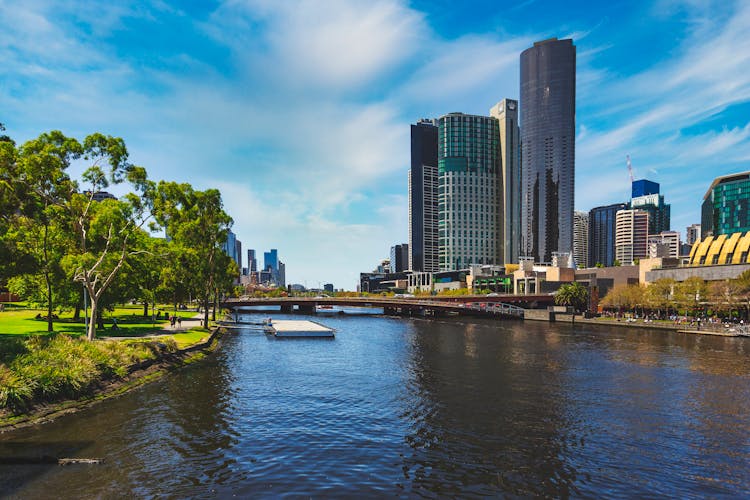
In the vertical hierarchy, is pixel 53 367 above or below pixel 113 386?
above

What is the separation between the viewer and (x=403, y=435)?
30.1 metres

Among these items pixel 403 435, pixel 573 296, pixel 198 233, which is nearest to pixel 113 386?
pixel 403 435

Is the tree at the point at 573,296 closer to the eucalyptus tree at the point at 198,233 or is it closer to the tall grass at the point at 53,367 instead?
the eucalyptus tree at the point at 198,233

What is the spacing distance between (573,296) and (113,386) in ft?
517

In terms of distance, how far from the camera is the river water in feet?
73.3

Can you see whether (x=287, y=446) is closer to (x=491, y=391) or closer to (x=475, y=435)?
(x=475, y=435)

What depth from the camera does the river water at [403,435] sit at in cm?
2234

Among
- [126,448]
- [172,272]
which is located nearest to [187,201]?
[172,272]

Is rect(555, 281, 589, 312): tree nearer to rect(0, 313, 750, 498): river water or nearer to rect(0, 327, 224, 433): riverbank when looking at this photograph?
rect(0, 313, 750, 498): river water

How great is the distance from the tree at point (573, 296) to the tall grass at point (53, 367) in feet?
502

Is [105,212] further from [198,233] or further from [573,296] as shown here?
[573,296]

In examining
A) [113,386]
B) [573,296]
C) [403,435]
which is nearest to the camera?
[403,435]

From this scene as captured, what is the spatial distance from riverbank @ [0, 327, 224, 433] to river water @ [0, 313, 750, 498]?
4.47 feet

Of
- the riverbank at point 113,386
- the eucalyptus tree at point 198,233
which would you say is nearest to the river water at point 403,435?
the riverbank at point 113,386
